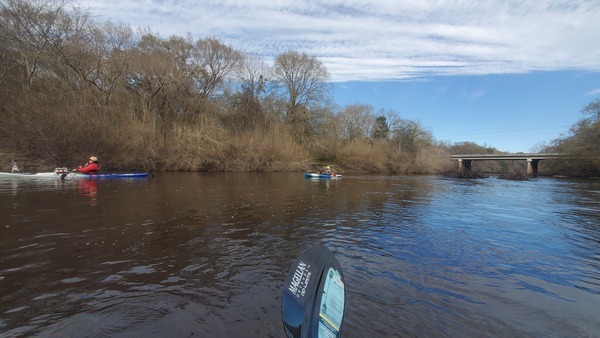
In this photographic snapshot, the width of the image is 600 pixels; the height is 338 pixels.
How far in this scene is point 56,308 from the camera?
4398 millimetres

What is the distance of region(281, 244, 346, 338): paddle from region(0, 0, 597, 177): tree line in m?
33.2

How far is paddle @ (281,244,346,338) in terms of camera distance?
2.92 metres

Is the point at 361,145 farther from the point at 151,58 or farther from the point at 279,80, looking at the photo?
the point at 151,58

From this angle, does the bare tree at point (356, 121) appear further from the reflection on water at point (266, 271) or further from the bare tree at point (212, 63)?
the reflection on water at point (266, 271)

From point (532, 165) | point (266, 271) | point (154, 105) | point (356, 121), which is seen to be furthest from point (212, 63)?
point (532, 165)

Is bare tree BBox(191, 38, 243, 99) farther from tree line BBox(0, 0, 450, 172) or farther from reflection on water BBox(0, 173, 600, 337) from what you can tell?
reflection on water BBox(0, 173, 600, 337)

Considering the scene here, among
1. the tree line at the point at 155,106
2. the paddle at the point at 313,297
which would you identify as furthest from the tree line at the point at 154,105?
the paddle at the point at 313,297

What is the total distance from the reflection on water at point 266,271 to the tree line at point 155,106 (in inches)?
862

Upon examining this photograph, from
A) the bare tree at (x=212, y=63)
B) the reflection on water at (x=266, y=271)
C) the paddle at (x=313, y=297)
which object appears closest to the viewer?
the paddle at (x=313, y=297)

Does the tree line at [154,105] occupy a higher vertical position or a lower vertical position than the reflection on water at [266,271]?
higher

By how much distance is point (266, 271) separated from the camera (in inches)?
238

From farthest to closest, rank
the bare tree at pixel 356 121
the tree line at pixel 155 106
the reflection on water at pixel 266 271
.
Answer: the bare tree at pixel 356 121 < the tree line at pixel 155 106 < the reflection on water at pixel 266 271

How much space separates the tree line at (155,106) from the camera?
95.4 feet

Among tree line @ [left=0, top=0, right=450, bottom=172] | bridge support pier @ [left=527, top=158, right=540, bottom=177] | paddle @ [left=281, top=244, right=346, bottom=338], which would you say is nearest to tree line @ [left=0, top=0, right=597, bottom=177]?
tree line @ [left=0, top=0, right=450, bottom=172]
